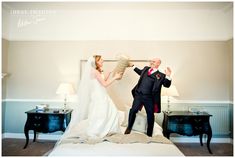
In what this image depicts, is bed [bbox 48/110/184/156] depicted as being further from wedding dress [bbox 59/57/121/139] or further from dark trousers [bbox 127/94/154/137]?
dark trousers [bbox 127/94/154/137]

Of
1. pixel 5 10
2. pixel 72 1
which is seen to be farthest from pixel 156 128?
pixel 5 10

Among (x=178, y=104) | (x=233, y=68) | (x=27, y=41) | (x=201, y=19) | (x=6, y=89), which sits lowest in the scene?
(x=178, y=104)

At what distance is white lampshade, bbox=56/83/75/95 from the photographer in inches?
147

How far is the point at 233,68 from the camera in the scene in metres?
3.94

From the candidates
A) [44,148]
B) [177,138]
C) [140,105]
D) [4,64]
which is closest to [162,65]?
[140,105]

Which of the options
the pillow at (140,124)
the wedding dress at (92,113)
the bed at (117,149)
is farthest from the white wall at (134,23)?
the bed at (117,149)

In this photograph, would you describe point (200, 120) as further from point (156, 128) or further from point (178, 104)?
point (156, 128)

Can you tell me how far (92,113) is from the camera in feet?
8.93

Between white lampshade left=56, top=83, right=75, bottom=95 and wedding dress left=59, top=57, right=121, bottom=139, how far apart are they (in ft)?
2.71

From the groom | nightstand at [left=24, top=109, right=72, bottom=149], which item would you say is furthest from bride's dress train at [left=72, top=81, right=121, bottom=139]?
nightstand at [left=24, top=109, right=72, bottom=149]

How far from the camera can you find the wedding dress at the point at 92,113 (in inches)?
102

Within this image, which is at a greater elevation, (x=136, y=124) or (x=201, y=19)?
(x=201, y=19)

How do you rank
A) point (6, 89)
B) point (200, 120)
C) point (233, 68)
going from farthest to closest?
point (6, 89)
point (233, 68)
point (200, 120)

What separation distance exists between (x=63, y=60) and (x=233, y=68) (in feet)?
10.8
